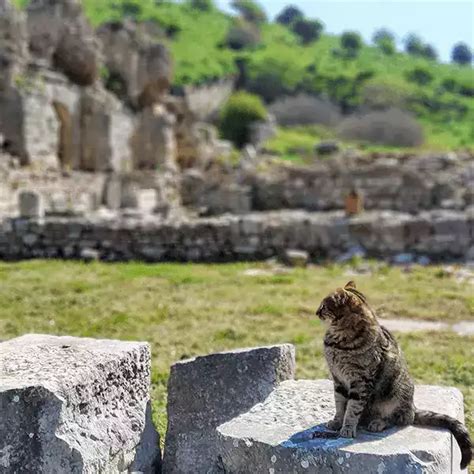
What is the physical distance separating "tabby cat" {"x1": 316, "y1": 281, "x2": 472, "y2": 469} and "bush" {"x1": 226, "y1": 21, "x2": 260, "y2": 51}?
8871cm

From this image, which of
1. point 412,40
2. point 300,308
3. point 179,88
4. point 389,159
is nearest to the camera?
point 300,308

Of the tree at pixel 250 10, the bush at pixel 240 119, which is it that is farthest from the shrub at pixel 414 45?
the bush at pixel 240 119

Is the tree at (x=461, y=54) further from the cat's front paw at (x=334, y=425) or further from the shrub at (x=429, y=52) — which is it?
the cat's front paw at (x=334, y=425)

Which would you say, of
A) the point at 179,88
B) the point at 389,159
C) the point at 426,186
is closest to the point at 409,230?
the point at 426,186

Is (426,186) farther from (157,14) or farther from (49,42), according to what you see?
(157,14)

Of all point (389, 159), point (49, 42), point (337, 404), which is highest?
point (49, 42)

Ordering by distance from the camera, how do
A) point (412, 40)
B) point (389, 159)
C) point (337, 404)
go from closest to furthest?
point (337, 404) < point (389, 159) < point (412, 40)

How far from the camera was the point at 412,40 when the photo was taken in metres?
127

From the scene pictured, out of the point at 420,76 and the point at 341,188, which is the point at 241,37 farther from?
the point at 341,188

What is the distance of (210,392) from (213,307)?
5.20 m

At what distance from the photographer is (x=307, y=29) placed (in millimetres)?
114000

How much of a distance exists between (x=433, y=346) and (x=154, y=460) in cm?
416

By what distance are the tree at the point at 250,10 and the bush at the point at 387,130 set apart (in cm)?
6273

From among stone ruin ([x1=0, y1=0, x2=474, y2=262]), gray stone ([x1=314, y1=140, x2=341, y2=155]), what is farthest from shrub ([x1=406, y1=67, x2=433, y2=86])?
stone ruin ([x1=0, y1=0, x2=474, y2=262])
